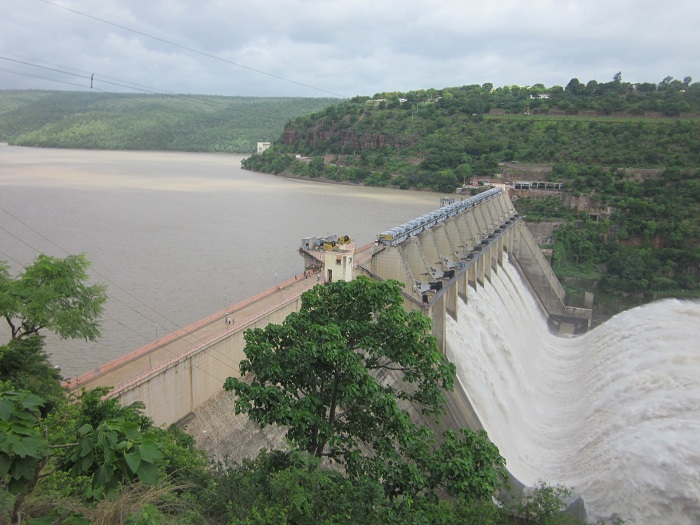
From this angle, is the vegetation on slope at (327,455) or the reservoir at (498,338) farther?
the reservoir at (498,338)

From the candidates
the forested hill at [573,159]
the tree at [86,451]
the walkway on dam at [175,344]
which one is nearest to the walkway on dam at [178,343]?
the walkway on dam at [175,344]

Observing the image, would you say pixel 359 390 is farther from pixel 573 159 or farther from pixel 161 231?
pixel 573 159

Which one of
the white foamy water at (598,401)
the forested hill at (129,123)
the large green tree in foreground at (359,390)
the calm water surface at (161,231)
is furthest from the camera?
the forested hill at (129,123)

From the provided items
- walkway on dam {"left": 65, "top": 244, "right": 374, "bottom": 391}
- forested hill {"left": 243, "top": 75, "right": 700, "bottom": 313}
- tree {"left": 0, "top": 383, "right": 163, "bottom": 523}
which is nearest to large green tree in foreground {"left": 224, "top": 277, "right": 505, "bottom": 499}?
tree {"left": 0, "top": 383, "right": 163, "bottom": 523}

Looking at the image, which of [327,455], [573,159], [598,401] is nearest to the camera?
[327,455]

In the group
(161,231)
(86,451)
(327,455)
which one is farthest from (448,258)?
(86,451)

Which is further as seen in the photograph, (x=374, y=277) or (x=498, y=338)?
(x=498, y=338)

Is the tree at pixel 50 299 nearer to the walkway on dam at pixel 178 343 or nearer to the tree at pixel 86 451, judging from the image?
the walkway on dam at pixel 178 343
